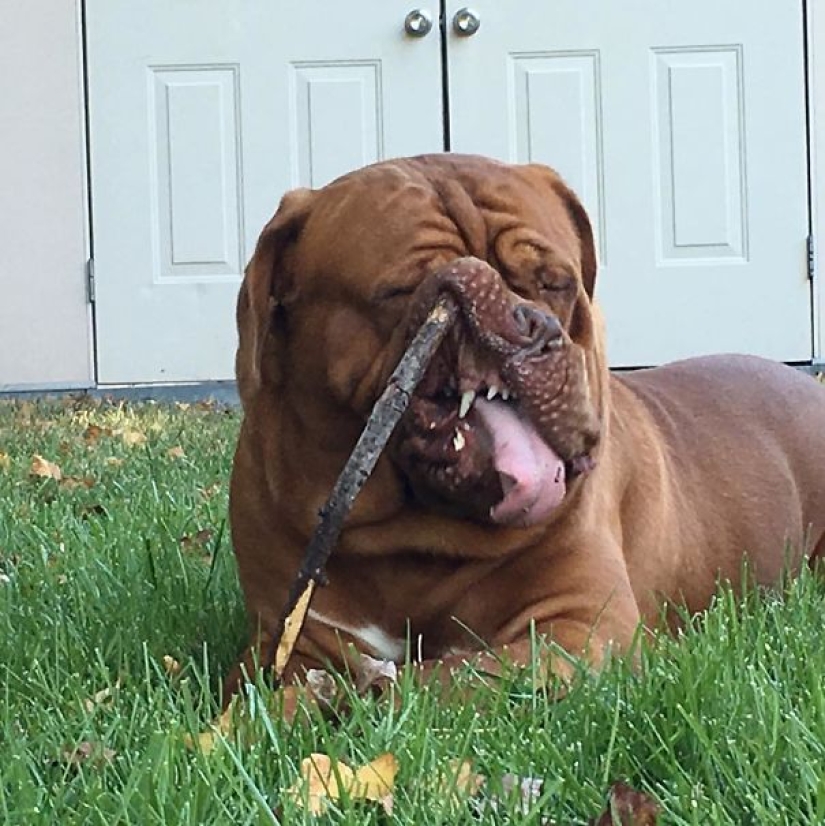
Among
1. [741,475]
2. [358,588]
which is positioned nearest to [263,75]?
[741,475]

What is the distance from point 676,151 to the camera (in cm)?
653

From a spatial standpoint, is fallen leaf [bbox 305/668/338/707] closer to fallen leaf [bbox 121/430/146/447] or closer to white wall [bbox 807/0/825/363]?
fallen leaf [bbox 121/430/146/447]

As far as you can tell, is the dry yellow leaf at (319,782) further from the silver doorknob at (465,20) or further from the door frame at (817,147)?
the door frame at (817,147)

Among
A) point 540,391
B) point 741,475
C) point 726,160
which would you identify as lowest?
point 741,475

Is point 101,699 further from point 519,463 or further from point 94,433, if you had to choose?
point 94,433

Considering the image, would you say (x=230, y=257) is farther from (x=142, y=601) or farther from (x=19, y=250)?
(x=142, y=601)

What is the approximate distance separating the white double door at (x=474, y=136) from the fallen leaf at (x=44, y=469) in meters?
2.16

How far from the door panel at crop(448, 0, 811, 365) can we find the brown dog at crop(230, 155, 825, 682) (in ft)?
13.4

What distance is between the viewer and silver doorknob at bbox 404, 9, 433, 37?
20.9 ft

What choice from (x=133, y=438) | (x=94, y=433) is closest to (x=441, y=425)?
(x=133, y=438)

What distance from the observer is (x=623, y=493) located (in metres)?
2.54

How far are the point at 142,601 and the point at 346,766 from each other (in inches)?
42.5

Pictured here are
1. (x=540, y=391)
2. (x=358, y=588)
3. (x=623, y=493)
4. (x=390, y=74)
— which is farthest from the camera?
(x=390, y=74)

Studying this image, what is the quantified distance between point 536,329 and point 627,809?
2.25ft
